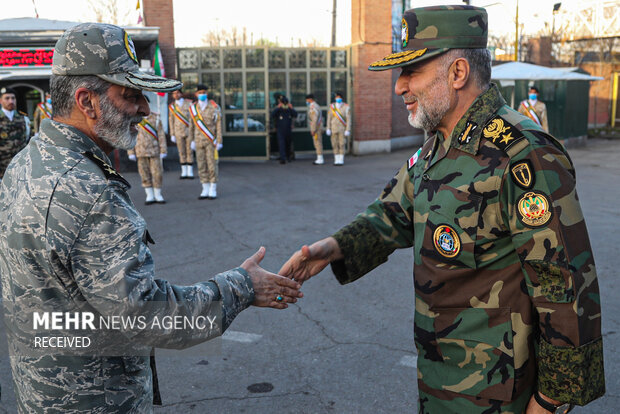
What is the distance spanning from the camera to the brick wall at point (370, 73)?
16.5 metres

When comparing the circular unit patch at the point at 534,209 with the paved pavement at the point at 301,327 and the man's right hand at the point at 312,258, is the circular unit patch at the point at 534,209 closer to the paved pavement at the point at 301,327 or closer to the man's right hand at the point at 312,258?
the man's right hand at the point at 312,258

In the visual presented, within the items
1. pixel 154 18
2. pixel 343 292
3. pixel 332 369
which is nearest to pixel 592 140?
pixel 154 18

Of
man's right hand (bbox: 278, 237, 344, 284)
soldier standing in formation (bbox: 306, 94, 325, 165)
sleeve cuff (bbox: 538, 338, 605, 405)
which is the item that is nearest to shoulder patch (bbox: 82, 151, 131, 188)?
man's right hand (bbox: 278, 237, 344, 284)

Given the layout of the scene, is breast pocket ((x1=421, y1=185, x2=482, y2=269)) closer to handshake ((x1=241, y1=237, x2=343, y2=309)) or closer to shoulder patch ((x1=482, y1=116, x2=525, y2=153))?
shoulder patch ((x1=482, y1=116, x2=525, y2=153))

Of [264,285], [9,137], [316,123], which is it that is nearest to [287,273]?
[264,285]

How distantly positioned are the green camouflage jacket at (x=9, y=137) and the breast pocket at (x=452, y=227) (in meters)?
9.17

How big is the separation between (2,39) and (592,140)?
2092 centimetres

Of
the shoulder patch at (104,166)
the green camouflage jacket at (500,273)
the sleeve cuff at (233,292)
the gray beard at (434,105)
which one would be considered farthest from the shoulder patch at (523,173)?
the shoulder patch at (104,166)

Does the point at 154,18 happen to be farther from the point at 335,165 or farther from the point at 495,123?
the point at 495,123

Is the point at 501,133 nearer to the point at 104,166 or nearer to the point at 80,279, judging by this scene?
the point at 104,166

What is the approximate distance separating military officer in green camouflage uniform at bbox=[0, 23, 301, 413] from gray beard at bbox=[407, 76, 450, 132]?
2.96ft

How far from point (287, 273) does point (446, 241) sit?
0.89 metres

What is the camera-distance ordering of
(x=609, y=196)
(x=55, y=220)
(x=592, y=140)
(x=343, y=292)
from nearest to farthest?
1. (x=55, y=220)
2. (x=343, y=292)
3. (x=609, y=196)
4. (x=592, y=140)

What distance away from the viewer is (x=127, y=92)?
1971 mm
